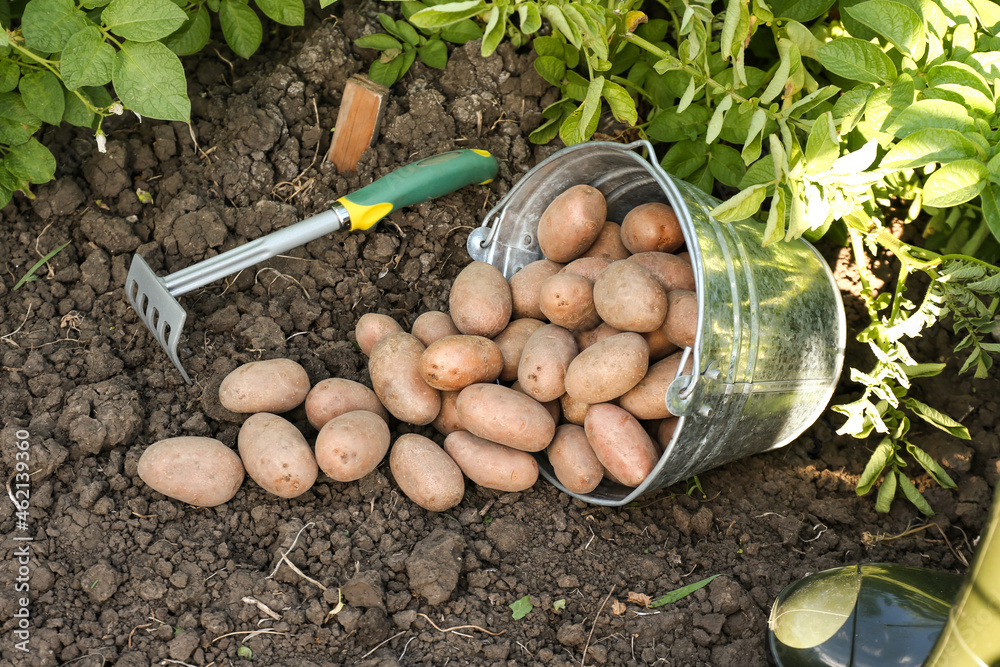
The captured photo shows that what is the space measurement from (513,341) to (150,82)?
2.94 ft

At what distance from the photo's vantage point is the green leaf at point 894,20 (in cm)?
126

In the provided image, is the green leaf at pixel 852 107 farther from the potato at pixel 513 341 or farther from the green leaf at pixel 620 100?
the potato at pixel 513 341

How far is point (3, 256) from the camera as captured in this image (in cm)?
177

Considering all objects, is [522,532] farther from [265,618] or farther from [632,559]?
[265,618]

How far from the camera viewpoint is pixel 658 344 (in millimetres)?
1615

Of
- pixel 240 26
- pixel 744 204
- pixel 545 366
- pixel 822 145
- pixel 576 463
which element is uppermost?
pixel 822 145

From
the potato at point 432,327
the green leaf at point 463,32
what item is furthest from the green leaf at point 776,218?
the green leaf at point 463,32

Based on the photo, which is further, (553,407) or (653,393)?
(553,407)

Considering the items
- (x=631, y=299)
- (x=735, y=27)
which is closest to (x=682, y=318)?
(x=631, y=299)

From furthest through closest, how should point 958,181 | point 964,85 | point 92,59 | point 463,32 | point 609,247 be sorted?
point 463,32 < point 609,247 < point 92,59 < point 964,85 < point 958,181

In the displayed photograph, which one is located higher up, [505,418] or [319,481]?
[505,418]

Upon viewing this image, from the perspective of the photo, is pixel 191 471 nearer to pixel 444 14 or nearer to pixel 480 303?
pixel 480 303

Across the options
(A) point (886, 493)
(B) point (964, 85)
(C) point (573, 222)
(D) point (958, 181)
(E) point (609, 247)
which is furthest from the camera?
(E) point (609, 247)

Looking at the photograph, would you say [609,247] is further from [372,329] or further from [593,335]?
[372,329]
